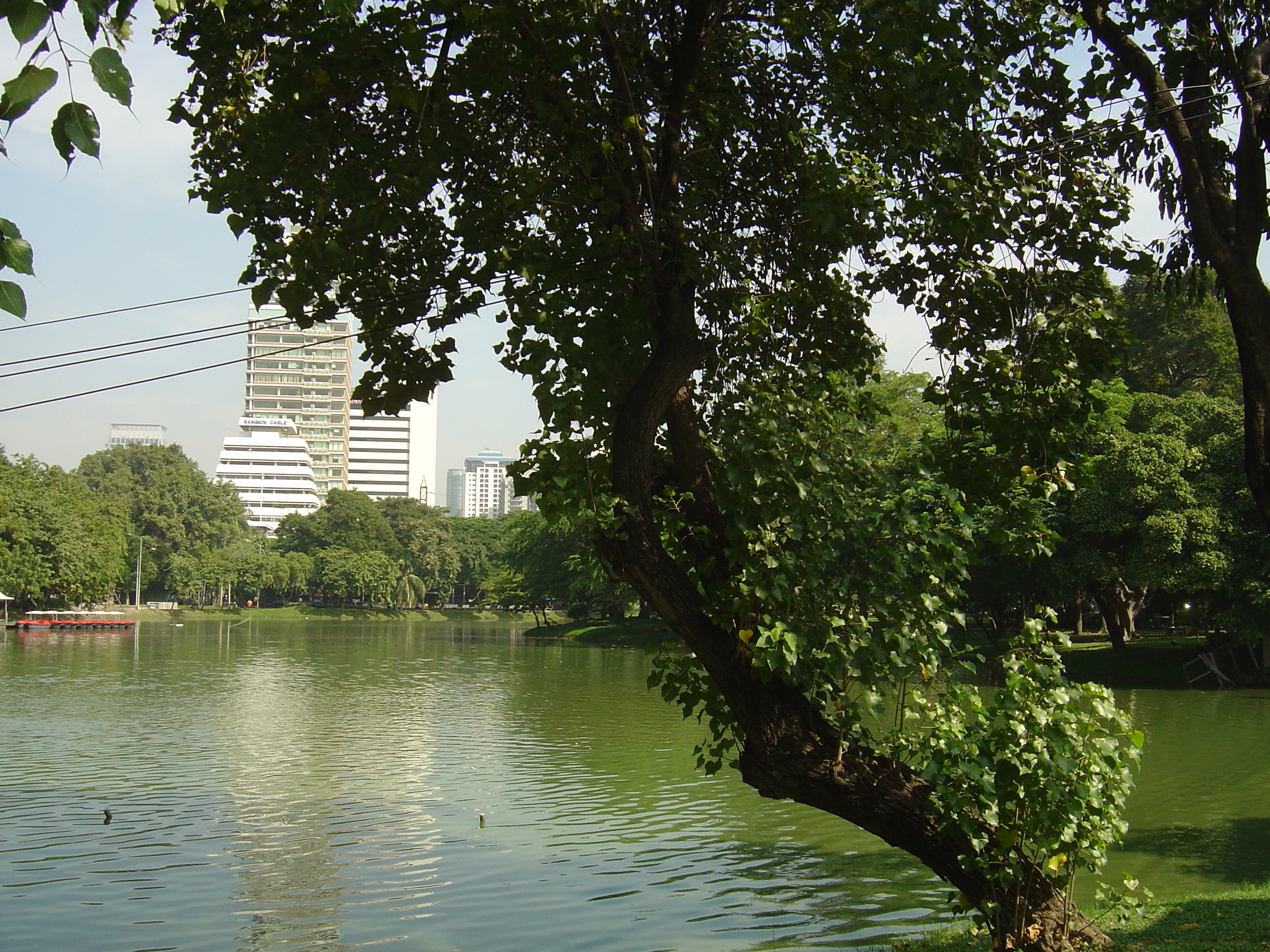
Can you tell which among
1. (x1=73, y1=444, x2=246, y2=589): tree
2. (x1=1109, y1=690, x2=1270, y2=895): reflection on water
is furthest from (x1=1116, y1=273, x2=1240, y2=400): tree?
(x1=73, y1=444, x2=246, y2=589): tree

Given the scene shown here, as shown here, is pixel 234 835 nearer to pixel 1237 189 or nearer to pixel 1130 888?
pixel 1130 888

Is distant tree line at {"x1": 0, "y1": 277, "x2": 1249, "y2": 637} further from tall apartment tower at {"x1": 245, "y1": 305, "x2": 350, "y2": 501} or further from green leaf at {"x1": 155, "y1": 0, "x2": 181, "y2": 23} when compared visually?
tall apartment tower at {"x1": 245, "y1": 305, "x2": 350, "y2": 501}

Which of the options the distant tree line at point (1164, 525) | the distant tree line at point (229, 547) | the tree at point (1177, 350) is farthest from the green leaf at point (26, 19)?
the distant tree line at point (229, 547)

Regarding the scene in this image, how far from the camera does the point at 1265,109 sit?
19.3ft

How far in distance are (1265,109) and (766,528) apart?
12.2 ft

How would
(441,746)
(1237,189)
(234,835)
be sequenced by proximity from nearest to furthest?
(1237,189)
(234,835)
(441,746)

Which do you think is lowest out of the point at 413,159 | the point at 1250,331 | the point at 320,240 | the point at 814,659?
the point at 814,659

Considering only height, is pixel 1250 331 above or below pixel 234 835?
above

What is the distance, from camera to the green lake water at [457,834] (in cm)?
818

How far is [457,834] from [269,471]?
409ft

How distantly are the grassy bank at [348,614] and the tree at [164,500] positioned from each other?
4714mm

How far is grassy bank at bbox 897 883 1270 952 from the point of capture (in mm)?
5789

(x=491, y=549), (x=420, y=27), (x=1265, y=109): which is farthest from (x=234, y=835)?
(x=491, y=549)

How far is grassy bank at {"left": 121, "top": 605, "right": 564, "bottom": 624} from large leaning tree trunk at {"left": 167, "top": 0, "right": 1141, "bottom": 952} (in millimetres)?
68456
